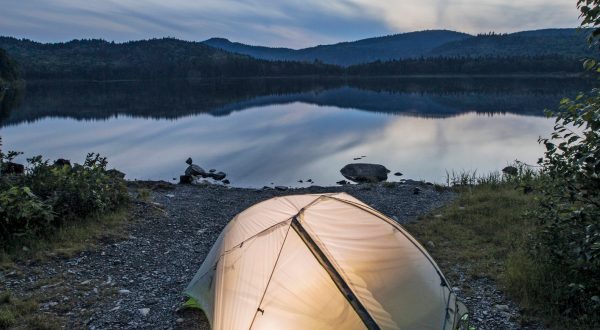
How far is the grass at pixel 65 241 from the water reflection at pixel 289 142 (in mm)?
10812

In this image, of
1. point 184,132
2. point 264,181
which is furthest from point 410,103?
point 264,181

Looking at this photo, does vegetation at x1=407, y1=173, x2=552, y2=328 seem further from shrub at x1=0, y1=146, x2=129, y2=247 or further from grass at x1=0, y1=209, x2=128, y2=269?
shrub at x1=0, y1=146, x2=129, y2=247

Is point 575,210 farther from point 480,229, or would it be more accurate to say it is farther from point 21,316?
point 21,316

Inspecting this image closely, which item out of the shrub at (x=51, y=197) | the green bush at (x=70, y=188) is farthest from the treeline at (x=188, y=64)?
the green bush at (x=70, y=188)

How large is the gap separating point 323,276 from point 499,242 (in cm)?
525

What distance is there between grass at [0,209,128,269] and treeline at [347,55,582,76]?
122299 millimetres

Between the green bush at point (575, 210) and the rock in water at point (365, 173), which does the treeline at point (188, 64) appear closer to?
the rock in water at point (365, 173)

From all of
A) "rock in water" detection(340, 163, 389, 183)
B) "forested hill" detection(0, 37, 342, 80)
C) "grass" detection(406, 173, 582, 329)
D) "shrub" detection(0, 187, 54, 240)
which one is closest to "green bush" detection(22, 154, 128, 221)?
"shrub" detection(0, 187, 54, 240)

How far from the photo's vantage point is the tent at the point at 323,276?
Answer: 16.0ft

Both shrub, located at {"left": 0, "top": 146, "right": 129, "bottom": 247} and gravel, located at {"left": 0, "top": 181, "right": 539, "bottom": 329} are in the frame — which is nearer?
gravel, located at {"left": 0, "top": 181, "right": 539, "bottom": 329}

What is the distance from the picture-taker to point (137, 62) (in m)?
172

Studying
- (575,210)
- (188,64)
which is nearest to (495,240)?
(575,210)

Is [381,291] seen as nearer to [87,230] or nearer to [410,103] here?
[87,230]

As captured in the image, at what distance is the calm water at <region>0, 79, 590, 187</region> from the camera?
24.4 metres
